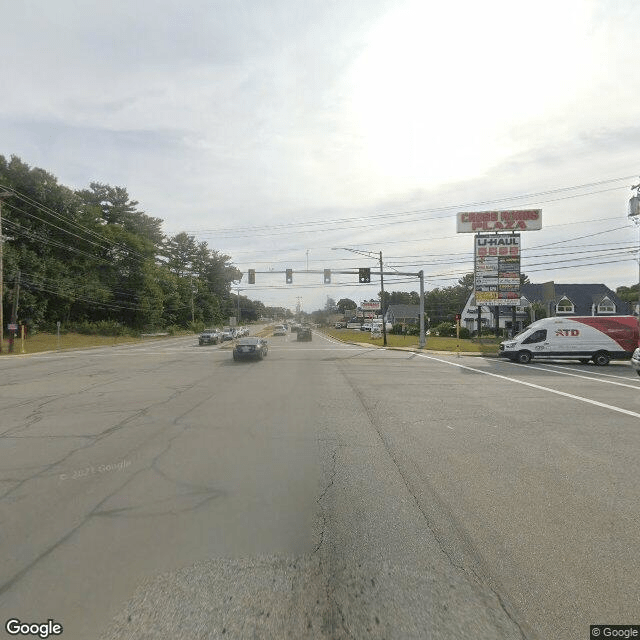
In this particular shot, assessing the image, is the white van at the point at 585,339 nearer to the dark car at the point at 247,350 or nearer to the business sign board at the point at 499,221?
the dark car at the point at 247,350

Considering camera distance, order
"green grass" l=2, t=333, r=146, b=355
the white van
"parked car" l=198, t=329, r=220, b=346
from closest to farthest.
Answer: the white van
"green grass" l=2, t=333, r=146, b=355
"parked car" l=198, t=329, r=220, b=346

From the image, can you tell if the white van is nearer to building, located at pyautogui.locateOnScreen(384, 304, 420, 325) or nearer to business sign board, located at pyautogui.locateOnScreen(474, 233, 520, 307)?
business sign board, located at pyautogui.locateOnScreen(474, 233, 520, 307)

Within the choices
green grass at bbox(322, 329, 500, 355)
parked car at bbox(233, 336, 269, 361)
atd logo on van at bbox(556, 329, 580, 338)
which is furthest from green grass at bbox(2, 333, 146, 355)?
atd logo on van at bbox(556, 329, 580, 338)

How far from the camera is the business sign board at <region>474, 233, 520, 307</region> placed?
125 ft

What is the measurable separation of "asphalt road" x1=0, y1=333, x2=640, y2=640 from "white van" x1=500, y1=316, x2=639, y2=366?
17067 millimetres

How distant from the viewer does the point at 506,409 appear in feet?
37.6

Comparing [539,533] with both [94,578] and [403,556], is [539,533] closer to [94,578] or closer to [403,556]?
[403,556]

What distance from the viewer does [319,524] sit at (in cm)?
462

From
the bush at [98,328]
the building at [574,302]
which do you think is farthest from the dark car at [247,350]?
the building at [574,302]

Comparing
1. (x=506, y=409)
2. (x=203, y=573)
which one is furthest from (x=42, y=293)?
(x=203, y=573)

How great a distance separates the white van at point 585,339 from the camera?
2588 centimetres

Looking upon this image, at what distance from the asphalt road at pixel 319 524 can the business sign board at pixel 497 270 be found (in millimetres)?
28540

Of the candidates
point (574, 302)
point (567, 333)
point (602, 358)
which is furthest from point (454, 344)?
point (574, 302)

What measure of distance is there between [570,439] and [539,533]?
451cm
